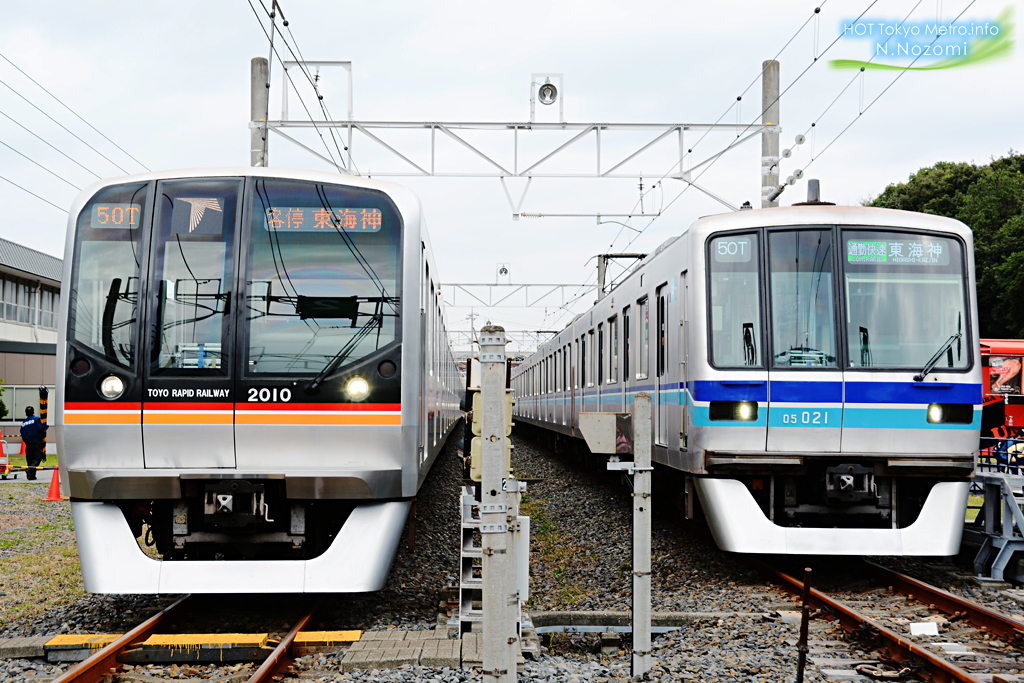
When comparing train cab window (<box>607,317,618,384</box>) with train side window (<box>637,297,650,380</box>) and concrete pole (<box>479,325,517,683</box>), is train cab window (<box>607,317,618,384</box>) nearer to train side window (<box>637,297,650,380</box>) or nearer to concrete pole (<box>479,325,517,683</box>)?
train side window (<box>637,297,650,380</box>)

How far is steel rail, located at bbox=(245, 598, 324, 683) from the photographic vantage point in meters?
4.69

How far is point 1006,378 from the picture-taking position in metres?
22.0

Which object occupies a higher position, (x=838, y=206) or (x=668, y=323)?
(x=838, y=206)

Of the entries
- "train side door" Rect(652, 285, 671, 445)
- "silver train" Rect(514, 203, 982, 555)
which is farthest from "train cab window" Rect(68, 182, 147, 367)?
"train side door" Rect(652, 285, 671, 445)

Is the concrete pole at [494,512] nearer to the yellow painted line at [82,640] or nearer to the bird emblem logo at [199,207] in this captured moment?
the yellow painted line at [82,640]

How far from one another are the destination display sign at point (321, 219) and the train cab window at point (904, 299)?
3601mm

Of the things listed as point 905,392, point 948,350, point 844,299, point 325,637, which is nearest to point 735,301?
point 844,299

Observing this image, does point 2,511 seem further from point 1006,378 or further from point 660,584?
point 1006,378

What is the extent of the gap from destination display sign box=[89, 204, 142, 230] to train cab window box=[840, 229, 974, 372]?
16.2 ft

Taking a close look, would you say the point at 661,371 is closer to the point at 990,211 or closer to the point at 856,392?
the point at 856,392

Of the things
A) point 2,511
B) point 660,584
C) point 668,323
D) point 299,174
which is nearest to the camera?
point 299,174

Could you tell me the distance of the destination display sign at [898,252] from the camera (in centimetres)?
734

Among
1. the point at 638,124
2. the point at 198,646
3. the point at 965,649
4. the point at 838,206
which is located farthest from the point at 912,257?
the point at 638,124

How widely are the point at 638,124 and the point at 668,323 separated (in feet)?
20.5
